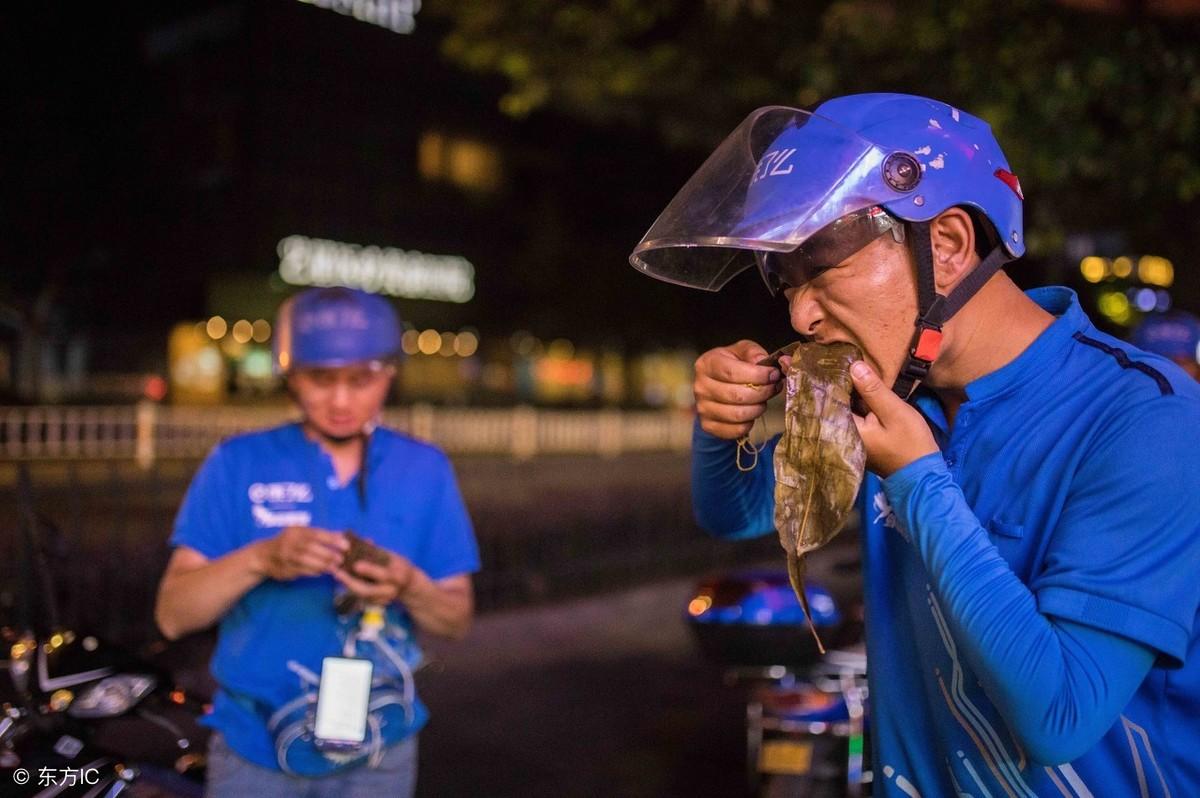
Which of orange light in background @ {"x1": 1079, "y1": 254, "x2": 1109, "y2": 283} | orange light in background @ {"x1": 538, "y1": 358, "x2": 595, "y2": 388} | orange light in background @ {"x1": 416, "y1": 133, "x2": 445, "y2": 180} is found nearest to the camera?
orange light in background @ {"x1": 1079, "y1": 254, "x2": 1109, "y2": 283}

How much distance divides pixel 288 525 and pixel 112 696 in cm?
79

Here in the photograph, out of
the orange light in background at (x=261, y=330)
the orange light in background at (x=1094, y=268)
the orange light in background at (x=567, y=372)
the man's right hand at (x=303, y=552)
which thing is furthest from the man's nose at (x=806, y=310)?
the orange light in background at (x=567, y=372)

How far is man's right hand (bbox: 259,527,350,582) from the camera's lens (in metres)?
2.82

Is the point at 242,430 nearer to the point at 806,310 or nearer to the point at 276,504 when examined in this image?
the point at 276,504

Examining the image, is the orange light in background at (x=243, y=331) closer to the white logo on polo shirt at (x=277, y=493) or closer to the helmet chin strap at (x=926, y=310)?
the white logo on polo shirt at (x=277, y=493)

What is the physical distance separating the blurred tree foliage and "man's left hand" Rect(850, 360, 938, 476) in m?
5.75

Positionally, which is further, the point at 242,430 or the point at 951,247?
the point at 242,430

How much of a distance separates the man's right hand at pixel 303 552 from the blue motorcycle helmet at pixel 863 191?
50.6 inches

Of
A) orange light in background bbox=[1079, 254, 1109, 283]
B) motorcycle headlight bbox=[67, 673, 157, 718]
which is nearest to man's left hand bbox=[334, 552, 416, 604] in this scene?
motorcycle headlight bbox=[67, 673, 157, 718]

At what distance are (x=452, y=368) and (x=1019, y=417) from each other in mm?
33615

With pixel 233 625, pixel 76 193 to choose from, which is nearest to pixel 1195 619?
pixel 233 625

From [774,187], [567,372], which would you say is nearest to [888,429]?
[774,187]

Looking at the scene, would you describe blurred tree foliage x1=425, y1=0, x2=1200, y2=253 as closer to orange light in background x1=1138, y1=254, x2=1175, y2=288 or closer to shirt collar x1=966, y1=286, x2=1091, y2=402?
orange light in background x1=1138, y1=254, x2=1175, y2=288

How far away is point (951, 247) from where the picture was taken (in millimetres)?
1928
